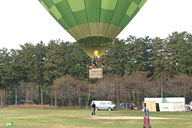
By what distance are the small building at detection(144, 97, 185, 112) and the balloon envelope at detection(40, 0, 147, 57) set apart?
850 inches

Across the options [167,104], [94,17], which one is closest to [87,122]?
[94,17]

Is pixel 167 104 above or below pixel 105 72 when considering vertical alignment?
below

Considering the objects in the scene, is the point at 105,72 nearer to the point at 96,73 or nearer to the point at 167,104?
the point at 167,104

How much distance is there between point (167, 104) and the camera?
113 feet

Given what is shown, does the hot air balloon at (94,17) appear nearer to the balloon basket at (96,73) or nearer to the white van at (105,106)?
the balloon basket at (96,73)

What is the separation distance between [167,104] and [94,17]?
23.9 meters

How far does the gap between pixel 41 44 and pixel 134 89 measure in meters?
25.6

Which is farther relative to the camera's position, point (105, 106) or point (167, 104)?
point (105, 106)

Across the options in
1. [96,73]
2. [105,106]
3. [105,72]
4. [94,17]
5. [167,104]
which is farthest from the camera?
[105,72]

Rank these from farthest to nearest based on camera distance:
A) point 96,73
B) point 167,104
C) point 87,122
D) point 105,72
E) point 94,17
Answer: point 105,72, point 167,104, point 87,122, point 96,73, point 94,17

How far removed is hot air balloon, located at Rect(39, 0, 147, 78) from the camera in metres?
13.0

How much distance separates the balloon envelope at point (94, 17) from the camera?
512 inches

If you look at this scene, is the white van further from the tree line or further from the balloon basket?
the balloon basket

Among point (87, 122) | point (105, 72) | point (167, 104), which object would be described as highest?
point (105, 72)
